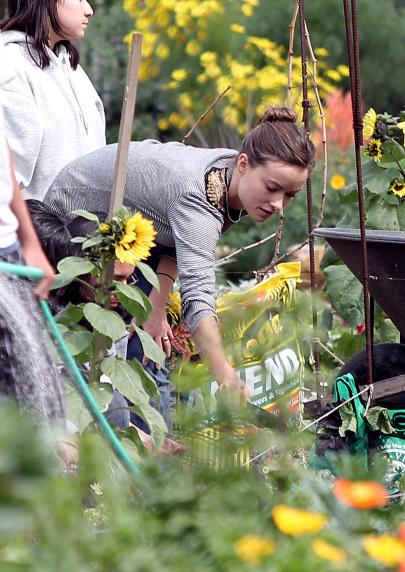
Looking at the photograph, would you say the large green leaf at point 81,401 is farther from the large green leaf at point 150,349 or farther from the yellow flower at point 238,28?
the yellow flower at point 238,28

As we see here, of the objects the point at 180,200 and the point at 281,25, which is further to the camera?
the point at 281,25

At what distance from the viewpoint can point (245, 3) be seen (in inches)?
341

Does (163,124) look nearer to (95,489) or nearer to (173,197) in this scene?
(173,197)

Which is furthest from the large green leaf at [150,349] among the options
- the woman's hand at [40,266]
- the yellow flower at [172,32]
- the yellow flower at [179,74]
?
the yellow flower at [172,32]

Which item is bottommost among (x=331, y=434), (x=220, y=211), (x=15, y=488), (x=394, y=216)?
(x=331, y=434)

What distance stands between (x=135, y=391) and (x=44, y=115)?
1124 millimetres

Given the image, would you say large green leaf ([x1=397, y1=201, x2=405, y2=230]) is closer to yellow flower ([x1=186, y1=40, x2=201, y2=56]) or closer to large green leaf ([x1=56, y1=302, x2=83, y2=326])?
large green leaf ([x1=56, y1=302, x2=83, y2=326])

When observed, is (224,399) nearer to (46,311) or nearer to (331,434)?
(46,311)

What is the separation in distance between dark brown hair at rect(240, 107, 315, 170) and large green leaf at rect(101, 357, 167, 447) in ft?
2.50

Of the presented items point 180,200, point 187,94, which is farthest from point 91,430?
point 187,94

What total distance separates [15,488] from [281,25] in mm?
8636

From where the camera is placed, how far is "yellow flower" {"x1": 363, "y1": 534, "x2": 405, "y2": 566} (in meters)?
1.05

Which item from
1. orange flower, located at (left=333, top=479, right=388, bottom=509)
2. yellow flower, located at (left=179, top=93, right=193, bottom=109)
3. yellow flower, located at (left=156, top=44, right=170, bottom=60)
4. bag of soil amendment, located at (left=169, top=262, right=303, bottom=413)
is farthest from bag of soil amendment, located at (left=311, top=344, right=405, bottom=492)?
yellow flower, located at (left=156, top=44, right=170, bottom=60)

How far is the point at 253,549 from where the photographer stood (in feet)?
3.41
